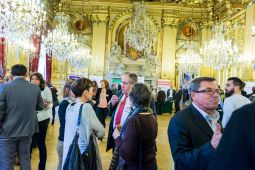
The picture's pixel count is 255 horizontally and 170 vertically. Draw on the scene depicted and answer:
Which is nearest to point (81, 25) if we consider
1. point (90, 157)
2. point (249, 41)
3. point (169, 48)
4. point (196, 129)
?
point (169, 48)

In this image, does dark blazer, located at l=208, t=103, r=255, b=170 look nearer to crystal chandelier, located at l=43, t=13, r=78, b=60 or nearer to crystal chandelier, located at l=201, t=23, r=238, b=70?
crystal chandelier, located at l=201, t=23, r=238, b=70

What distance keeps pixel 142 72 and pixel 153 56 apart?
126cm

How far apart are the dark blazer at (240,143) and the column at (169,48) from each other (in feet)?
68.6

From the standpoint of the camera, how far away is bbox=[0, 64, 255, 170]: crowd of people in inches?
40.5

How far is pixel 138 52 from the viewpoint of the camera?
2225 centimetres

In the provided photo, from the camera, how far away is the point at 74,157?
3258 millimetres

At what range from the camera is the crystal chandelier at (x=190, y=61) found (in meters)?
18.8

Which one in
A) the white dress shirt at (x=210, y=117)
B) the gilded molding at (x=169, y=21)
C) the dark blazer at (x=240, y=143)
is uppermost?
the gilded molding at (x=169, y=21)

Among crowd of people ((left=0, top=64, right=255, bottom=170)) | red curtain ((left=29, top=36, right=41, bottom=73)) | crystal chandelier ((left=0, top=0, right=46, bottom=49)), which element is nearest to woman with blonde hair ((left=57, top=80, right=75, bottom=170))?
crowd of people ((left=0, top=64, right=255, bottom=170))

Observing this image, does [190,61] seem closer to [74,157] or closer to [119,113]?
[119,113]

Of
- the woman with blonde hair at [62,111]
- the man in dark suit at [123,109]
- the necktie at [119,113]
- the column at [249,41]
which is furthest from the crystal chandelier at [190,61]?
the necktie at [119,113]

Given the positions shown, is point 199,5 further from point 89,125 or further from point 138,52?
point 89,125

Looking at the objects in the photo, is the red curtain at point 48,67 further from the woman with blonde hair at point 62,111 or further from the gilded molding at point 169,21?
the woman with blonde hair at point 62,111

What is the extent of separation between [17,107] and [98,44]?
59.7 ft
